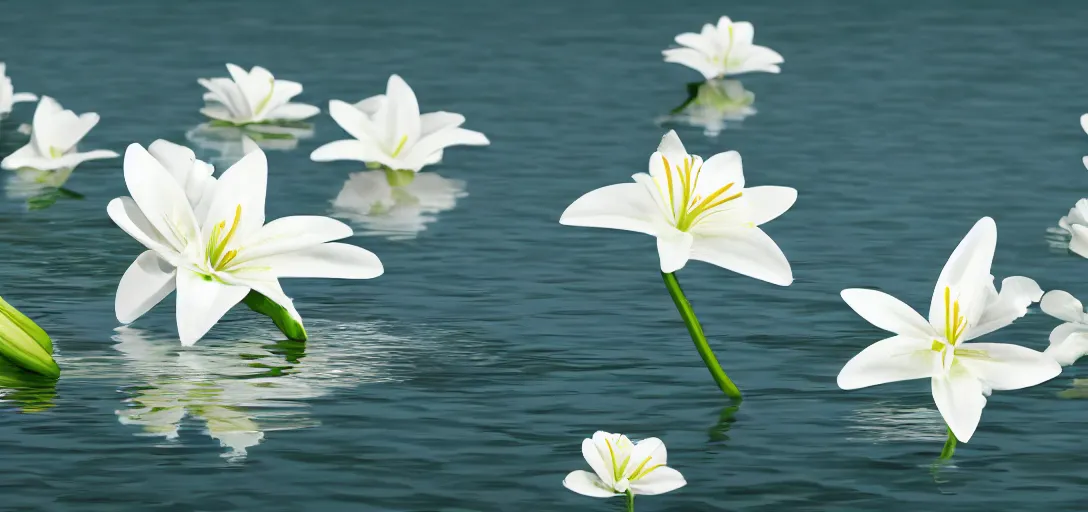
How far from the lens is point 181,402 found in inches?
272

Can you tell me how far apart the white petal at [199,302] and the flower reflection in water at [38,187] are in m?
3.73

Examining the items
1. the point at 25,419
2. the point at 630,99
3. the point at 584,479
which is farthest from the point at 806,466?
the point at 630,99

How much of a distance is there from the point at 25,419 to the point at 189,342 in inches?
21.9

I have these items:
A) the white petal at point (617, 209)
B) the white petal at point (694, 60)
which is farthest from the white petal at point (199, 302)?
the white petal at point (694, 60)

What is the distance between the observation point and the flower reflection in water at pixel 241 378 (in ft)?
21.9

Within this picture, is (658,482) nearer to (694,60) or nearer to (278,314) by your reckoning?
(278,314)

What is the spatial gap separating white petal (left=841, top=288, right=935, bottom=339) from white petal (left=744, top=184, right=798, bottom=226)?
0.55 meters

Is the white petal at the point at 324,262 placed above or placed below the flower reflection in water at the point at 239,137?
below

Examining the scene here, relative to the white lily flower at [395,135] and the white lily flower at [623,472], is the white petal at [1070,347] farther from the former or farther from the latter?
the white lily flower at [395,135]

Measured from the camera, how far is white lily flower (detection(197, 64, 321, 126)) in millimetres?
13312

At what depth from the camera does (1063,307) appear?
7.35m

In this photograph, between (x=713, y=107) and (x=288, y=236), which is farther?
(x=713, y=107)

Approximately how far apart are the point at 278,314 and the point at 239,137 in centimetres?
546

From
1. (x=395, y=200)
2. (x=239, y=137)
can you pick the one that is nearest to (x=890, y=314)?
(x=395, y=200)
